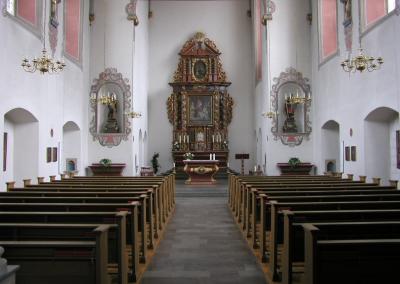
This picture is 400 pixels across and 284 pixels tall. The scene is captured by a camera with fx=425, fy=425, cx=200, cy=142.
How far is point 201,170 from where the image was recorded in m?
18.2

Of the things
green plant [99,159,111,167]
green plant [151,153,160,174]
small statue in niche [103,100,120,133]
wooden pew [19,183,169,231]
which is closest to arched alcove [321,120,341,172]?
green plant [151,153,160,174]

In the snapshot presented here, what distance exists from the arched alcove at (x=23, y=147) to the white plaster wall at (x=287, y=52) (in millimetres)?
10348

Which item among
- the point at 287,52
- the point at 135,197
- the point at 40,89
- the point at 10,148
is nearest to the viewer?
the point at 135,197

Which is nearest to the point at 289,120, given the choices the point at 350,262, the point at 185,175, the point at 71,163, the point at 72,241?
the point at 185,175

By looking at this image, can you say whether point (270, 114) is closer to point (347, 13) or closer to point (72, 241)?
point (347, 13)

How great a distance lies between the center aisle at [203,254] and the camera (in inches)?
223

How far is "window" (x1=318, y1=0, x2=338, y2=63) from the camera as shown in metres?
17.9

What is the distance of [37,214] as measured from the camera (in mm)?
5223

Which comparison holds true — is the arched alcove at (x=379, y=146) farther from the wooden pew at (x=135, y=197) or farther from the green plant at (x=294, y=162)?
the wooden pew at (x=135, y=197)

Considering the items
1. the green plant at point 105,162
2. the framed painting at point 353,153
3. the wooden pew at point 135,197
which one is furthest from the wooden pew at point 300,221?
the green plant at point 105,162

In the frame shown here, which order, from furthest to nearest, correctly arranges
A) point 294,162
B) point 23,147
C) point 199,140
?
1. point 199,140
2. point 294,162
3. point 23,147

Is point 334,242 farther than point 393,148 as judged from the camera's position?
No

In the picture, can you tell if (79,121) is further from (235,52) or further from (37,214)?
(37,214)

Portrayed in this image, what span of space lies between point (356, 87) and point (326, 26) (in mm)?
4799
